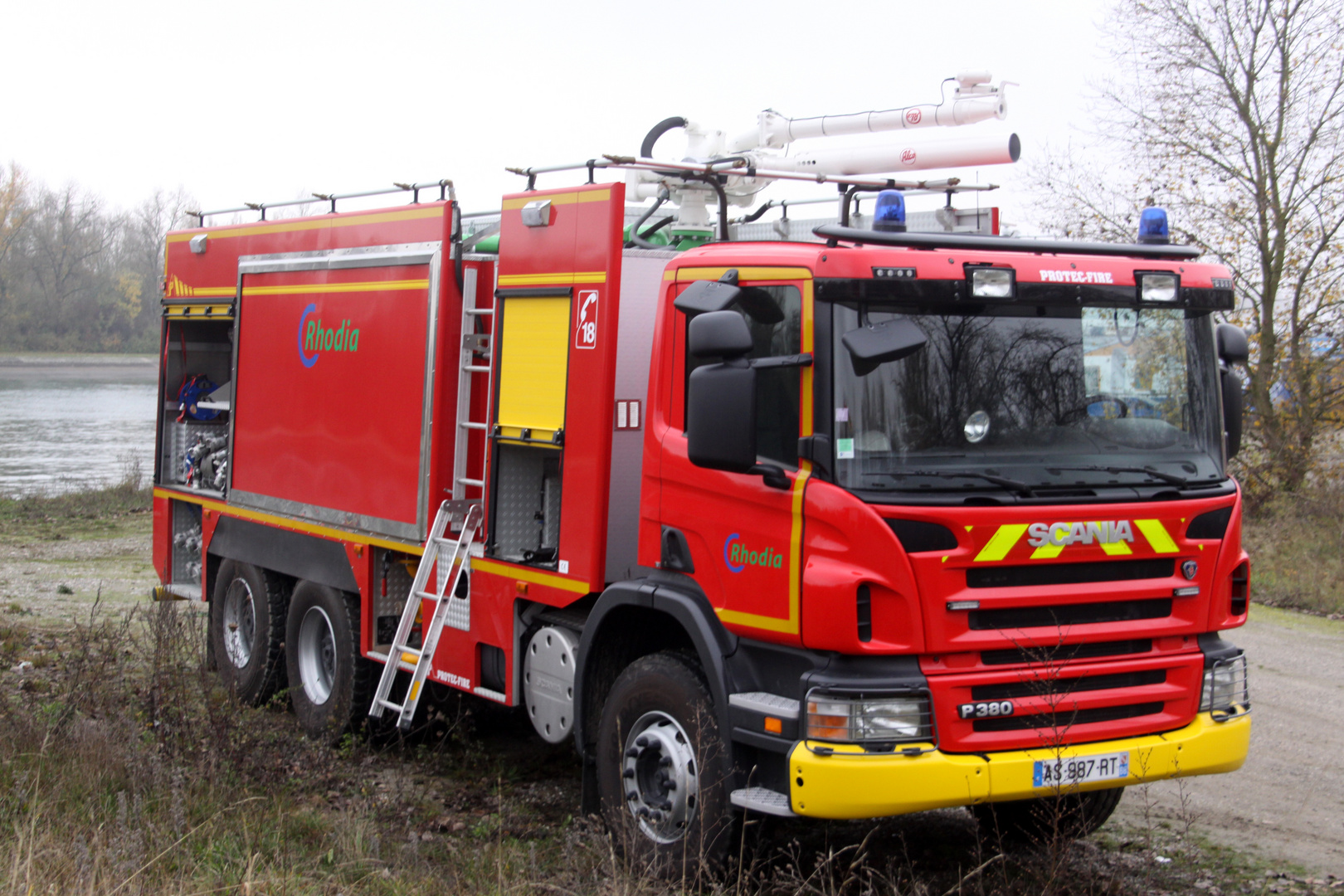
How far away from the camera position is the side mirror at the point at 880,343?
14.9 feet

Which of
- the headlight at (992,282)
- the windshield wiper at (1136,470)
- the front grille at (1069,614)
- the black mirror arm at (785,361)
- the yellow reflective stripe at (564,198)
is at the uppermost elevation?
the yellow reflective stripe at (564,198)

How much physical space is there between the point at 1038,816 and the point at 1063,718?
146 cm

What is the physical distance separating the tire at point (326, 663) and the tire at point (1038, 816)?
3.75 metres

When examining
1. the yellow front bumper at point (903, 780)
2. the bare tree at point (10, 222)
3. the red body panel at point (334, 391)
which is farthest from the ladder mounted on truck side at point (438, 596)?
the bare tree at point (10, 222)

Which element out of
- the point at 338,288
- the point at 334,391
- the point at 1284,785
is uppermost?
the point at 338,288

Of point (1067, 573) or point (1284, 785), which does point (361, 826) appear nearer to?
point (1067, 573)

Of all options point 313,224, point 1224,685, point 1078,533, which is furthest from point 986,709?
point 313,224

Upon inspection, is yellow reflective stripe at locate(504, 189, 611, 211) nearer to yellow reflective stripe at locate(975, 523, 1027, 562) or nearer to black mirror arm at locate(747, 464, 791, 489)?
black mirror arm at locate(747, 464, 791, 489)

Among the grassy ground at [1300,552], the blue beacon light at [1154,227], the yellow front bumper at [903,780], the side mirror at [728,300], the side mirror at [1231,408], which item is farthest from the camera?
the grassy ground at [1300,552]

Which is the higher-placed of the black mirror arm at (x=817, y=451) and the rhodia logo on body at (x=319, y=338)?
the rhodia logo on body at (x=319, y=338)

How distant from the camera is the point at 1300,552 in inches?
562

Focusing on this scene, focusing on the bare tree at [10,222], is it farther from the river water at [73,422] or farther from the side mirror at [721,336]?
the side mirror at [721,336]

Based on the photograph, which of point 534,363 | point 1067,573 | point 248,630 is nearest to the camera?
point 1067,573

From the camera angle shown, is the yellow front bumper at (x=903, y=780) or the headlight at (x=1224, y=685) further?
the headlight at (x=1224, y=685)
